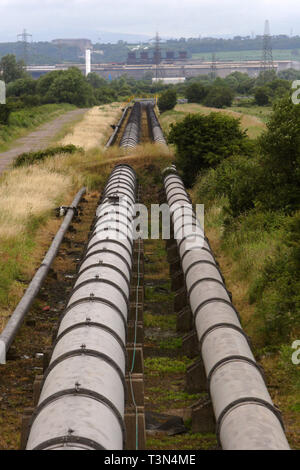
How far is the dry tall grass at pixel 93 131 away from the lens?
40.1 meters

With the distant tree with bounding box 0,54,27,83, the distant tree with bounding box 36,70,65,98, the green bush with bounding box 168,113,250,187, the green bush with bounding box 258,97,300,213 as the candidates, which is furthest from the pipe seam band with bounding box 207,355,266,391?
the distant tree with bounding box 0,54,27,83

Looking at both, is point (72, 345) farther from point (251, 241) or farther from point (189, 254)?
point (251, 241)

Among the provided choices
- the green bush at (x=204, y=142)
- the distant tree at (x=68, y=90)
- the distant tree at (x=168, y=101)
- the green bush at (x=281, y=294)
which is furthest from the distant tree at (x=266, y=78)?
the green bush at (x=281, y=294)

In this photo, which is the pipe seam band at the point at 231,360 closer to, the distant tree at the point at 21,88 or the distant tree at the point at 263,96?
the distant tree at the point at 263,96

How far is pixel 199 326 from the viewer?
1138 centimetres

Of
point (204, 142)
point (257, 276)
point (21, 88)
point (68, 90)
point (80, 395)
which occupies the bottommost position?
point (80, 395)

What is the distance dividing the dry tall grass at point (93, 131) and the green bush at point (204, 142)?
9.24 m

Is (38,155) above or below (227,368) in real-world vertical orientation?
above

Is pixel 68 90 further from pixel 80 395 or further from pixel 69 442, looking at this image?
pixel 69 442

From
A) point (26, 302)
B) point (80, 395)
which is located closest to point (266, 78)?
point (26, 302)

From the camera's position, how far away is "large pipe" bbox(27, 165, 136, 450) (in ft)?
22.3

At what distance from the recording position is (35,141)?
47250 mm

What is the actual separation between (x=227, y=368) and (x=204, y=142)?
20641 mm

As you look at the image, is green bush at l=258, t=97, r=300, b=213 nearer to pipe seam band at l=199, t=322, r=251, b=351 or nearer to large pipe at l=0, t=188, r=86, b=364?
large pipe at l=0, t=188, r=86, b=364
